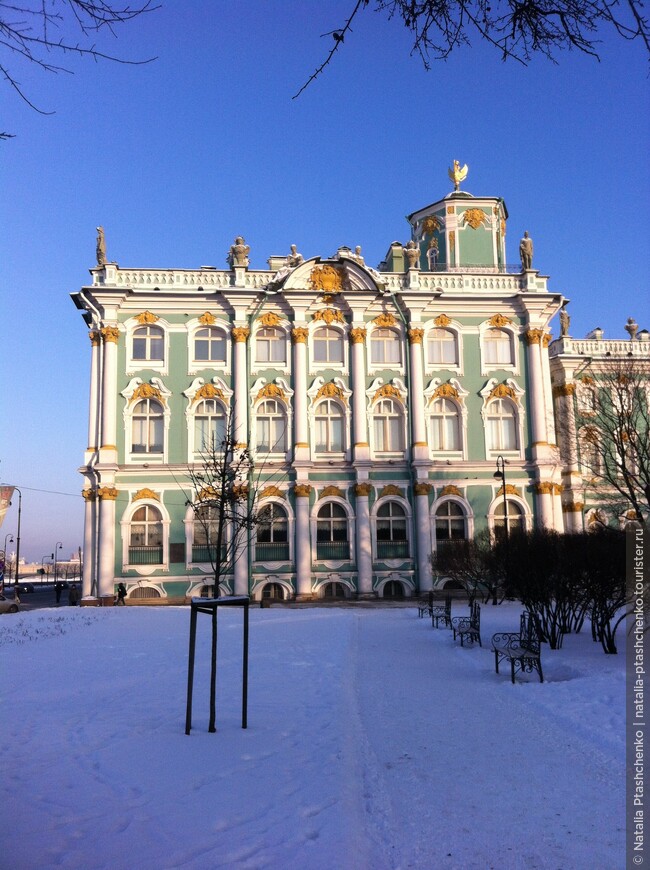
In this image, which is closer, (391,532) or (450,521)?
(391,532)

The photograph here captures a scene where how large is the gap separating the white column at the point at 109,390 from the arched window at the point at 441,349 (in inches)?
635

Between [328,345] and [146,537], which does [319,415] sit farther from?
[146,537]

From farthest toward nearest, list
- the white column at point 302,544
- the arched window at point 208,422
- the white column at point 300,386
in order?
the white column at point 300,386 < the arched window at point 208,422 < the white column at point 302,544

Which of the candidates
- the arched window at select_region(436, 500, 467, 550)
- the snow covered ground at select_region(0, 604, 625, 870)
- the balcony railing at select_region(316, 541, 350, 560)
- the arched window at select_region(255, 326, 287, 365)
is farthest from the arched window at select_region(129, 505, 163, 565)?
the snow covered ground at select_region(0, 604, 625, 870)

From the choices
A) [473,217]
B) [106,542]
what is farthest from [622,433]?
[473,217]

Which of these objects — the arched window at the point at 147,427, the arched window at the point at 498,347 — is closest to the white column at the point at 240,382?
the arched window at the point at 147,427

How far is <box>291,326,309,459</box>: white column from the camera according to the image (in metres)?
37.3

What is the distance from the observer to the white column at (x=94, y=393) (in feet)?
122

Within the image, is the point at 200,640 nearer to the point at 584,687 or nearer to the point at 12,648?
the point at 12,648

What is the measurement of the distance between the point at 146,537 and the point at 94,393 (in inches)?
305

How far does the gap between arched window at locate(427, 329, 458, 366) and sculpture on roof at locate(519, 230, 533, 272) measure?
5785 mm

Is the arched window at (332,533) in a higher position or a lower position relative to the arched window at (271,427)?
lower

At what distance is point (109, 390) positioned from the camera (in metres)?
36.8

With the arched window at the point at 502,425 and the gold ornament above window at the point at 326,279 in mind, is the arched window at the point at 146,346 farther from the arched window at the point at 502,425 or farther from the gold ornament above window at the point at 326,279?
the arched window at the point at 502,425
